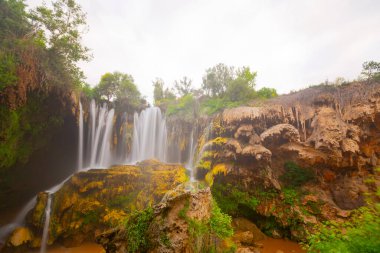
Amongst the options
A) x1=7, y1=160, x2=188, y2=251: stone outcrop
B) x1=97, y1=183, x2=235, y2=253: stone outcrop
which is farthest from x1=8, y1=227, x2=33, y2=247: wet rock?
A: x1=97, y1=183, x2=235, y2=253: stone outcrop

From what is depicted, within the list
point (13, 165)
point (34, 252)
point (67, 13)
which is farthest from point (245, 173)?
point (67, 13)

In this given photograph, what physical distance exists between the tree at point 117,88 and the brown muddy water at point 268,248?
637 inches

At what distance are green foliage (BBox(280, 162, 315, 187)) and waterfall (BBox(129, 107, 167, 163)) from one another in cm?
1252

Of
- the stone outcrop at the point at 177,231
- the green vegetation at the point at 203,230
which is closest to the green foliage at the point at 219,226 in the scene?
the green vegetation at the point at 203,230

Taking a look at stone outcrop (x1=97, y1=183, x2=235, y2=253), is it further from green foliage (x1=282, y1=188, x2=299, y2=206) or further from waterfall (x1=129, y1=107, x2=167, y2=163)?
waterfall (x1=129, y1=107, x2=167, y2=163)

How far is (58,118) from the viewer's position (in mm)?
16016

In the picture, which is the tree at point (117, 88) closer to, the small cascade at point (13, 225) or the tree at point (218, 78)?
the tree at point (218, 78)

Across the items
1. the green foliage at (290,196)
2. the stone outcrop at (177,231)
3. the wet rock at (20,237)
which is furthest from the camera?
the green foliage at (290,196)

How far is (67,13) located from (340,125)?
21231 mm

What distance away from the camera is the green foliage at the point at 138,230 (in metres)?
5.64

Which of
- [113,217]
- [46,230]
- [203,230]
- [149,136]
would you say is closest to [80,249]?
[113,217]

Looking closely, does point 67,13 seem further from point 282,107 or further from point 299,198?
point 299,198

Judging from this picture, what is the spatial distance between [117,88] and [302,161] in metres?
21.4

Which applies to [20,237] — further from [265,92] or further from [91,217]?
[265,92]
